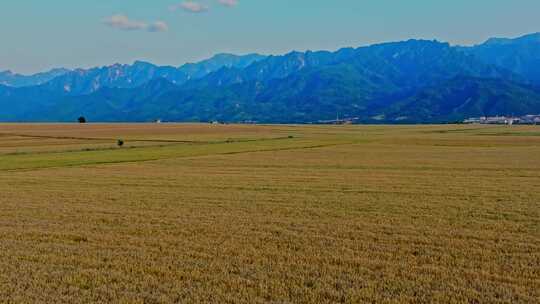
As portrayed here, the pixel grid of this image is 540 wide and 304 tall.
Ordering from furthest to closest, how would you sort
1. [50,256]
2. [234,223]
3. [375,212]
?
[375,212] → [234,223] → [50,256]

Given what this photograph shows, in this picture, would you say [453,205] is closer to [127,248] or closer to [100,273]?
[127,248]

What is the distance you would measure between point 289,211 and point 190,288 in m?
10.2

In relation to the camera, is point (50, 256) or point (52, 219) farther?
point (52, 219)

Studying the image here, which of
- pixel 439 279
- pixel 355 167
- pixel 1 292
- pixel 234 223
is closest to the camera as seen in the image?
pixel 1 292

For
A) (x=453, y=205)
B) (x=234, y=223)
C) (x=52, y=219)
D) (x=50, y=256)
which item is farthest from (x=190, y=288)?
(x=453, y=205)

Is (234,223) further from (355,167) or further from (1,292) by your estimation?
(355,167)

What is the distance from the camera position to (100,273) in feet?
40.6

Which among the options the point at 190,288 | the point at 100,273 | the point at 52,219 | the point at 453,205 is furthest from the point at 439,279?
the point at 52,219

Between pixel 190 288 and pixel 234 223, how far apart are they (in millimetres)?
7223

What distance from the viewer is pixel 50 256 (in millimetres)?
13898

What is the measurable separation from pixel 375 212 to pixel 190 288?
10.7 meters

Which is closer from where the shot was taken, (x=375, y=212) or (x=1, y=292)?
(x=1, y=292)

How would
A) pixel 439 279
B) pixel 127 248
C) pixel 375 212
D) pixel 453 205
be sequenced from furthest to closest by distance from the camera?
pixel 453 205 < pixel 375 212 < pixel 127 248 < pixel 439 279

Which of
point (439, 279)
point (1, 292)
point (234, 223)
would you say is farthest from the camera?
point (234, 223)
